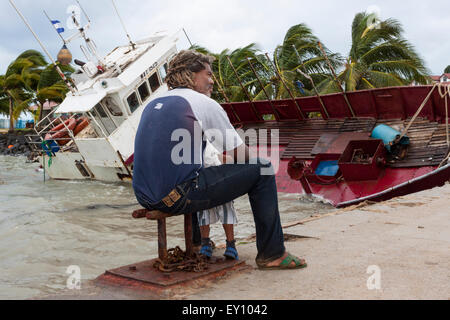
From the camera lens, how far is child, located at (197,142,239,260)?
310 cm

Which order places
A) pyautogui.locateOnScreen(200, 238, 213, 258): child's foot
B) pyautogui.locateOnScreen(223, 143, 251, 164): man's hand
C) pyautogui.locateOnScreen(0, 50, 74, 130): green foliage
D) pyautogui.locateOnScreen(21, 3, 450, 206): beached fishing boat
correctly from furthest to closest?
pyautogui.locateOnScreen(0, 50, 74, 130): green foliage
pyautogui.locateOnScreen(21, 3, 450, 206): beached fishing boat
pyautogui.locateOnScreen(200, 238, 213, 258): child's foot
pyautogui.locateOnScreen(223, 143, 251, 164): man's hand

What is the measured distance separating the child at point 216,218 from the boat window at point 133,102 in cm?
1069

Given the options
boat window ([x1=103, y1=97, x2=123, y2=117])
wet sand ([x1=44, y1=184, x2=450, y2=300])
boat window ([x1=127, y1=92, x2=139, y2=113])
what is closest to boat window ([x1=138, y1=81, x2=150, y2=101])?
boat window ([x1=127, y1=92, x2=139, y2=113])

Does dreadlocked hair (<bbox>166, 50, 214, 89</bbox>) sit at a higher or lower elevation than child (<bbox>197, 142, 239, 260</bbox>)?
higher

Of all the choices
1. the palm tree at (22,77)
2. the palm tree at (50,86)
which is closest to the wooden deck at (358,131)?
the palm tree at (50,86)

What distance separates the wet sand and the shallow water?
182 centimetres

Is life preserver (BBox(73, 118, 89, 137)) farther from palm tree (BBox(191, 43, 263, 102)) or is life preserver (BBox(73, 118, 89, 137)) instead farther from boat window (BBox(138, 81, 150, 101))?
palm tree (BBox(191, 43, 263, 102))

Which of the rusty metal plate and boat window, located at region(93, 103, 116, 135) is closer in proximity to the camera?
the rusty metal plate

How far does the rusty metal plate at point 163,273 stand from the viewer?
271 centimetres

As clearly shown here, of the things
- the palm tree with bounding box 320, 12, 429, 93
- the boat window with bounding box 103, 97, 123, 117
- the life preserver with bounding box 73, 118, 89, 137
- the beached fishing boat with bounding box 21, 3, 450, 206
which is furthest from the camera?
the palm tree with bounding box 320, 12, 429, 93

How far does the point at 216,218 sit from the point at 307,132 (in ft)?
28.8

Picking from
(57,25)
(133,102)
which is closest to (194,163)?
(133,102)
